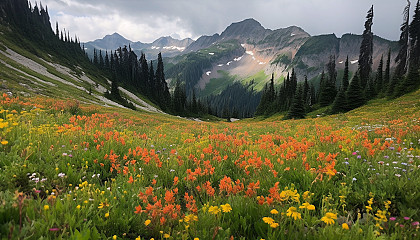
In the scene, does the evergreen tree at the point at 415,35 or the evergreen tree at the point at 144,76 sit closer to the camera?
the evergreen tree at the point at 415,35

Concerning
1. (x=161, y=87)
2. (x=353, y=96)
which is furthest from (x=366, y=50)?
(x=161, y=87)

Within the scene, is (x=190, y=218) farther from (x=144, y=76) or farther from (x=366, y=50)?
(x=144, y=76)

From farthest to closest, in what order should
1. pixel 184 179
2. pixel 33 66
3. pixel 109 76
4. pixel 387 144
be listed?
pixel 109 76 → pixel 33 66 → pixel 387 144 → pixel 184 179

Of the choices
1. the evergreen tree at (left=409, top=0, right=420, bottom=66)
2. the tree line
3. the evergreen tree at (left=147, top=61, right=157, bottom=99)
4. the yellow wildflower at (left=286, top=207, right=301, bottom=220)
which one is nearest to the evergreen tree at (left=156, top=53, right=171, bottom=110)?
the evergreen tree at (left=147, top=61, right=157, bottom=99)

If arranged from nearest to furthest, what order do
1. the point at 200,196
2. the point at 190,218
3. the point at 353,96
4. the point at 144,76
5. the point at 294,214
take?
the point at 294,214, the point at 190,218, the point at 200,196, the point at 353,96, the point at 144,76

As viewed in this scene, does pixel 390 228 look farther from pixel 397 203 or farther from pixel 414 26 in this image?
pixel 414 26

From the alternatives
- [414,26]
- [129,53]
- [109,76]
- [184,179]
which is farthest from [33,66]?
[414,26]

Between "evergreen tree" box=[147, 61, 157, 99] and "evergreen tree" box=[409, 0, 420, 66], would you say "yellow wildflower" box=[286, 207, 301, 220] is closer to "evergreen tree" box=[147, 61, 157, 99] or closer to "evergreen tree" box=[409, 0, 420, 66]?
"evergreen tree" box=[409, 0, 420, 66]

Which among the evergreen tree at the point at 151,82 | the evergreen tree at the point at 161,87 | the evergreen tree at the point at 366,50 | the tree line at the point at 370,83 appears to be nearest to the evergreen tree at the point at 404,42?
the tree line at the point at 370,83

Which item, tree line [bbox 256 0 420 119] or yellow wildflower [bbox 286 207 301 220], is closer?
yellow wildflower [bbox 286 207 301 220]

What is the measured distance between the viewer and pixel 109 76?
411ft

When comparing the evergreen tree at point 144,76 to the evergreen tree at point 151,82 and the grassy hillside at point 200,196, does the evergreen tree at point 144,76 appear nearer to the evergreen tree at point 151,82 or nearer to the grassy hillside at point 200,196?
the evergreen tree at point 151,82

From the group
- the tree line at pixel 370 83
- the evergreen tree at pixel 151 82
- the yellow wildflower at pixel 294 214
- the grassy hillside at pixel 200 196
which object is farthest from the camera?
the evergreen tree at pixel 151 82

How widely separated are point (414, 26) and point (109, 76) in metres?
134
